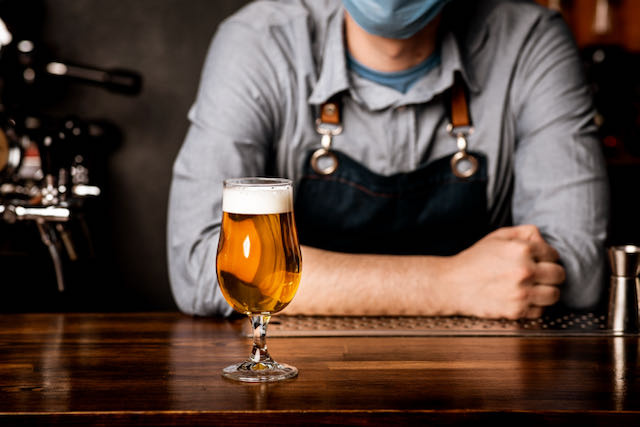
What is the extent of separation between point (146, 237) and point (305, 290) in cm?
136

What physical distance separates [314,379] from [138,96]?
1.75 metres

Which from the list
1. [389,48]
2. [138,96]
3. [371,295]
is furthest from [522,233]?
[138,96]

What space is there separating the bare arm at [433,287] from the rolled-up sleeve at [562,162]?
175 mm

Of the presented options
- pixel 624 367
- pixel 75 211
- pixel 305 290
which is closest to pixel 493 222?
pixel 305 290

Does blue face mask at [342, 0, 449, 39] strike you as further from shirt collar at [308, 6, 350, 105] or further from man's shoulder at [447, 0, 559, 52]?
man's shoulder at [447, 0, 559, 52]

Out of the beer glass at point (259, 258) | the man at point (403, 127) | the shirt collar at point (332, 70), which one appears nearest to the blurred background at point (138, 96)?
the man at point (403, 127)

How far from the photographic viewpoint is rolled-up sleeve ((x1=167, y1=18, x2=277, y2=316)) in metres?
1.45

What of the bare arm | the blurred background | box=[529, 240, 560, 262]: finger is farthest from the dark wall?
box=[529, 240, 560, 262]: finger

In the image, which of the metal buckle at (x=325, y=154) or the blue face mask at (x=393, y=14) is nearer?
the blue face mask at (x=393, y=14)

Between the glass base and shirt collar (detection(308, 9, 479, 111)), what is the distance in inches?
32.6

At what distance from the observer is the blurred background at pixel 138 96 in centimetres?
240

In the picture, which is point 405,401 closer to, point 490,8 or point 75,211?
point 75,211

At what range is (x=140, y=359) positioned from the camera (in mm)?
1029

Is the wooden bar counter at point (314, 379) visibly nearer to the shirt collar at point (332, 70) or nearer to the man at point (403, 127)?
the man at point (403, 127)
